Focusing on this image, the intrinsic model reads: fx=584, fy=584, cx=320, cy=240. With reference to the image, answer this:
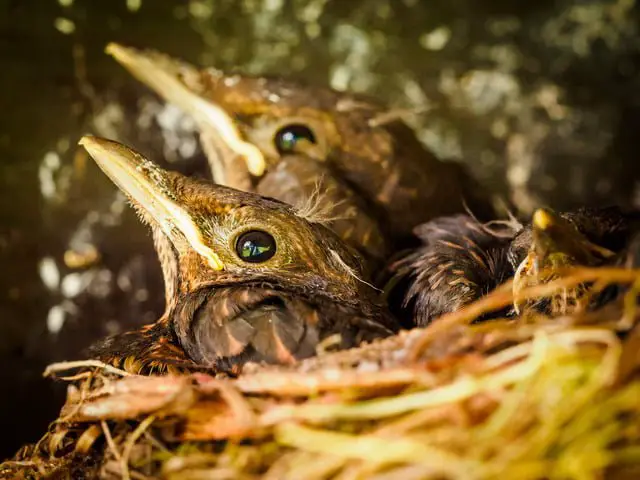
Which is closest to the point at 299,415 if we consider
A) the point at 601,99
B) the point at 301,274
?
the point at 301,274

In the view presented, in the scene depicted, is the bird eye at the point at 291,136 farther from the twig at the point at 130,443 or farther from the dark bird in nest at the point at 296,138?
the twig at the point at 130,443

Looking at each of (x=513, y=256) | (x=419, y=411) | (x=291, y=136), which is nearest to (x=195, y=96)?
(x=291, y=136)

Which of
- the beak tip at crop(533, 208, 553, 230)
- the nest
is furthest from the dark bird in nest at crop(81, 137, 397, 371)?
the beak tip at crop(533, 208, 553, 230)

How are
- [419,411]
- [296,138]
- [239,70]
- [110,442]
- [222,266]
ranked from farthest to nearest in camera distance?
[239,70]
[296,138]
[222,266]
[110,442]
[419,411]

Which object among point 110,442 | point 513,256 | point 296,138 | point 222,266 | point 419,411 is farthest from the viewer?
point 296,138

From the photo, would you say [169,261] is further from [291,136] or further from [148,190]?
[291,136]

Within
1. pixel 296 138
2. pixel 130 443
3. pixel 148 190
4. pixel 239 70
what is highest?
pixel 239 70
